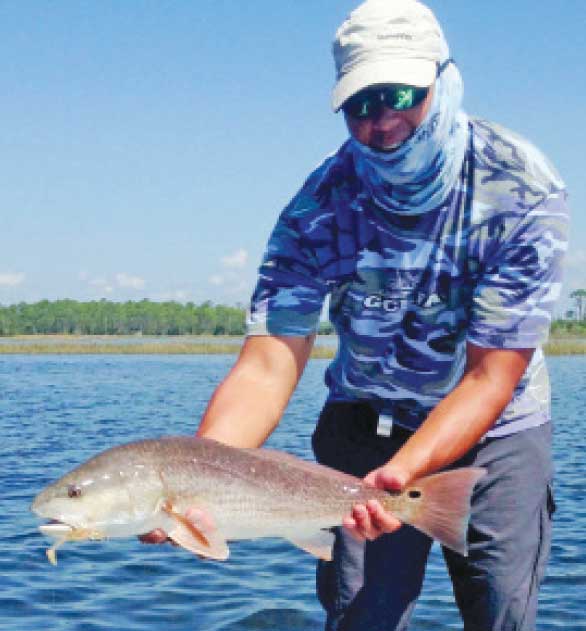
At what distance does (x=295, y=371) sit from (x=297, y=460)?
0.70 metres

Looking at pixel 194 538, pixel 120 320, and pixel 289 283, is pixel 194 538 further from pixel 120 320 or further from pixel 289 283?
pixel 120 320

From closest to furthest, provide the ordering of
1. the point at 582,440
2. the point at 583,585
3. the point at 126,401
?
the point at 583,585, the point at 582,440, the point at 126,401

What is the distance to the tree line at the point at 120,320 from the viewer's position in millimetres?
172125

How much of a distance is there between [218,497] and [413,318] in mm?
1233

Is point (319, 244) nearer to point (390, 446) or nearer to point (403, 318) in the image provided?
point (403, 318)

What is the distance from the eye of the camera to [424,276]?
5.18m

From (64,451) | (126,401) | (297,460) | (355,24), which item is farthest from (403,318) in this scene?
(126,401)

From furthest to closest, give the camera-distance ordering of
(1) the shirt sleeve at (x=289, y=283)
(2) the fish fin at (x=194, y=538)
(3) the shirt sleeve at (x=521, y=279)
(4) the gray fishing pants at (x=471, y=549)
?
(1) the shirt sleeve at (x=289, y=283) < (4) the gray fishing pants at (x=471, y=549) < (3) the shirt sleeve at (x=521, y=279) < (2) the fish fin at (x=194, y=538)

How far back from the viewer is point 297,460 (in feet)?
16.5

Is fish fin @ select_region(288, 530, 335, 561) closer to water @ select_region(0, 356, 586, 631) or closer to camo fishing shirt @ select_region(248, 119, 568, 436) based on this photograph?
camo fishing shirt @ select_region(248, 119, 568, 436)

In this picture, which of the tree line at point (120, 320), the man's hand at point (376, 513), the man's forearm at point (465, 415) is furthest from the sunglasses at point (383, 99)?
the tree line at point (120, 320)

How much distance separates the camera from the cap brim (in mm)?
4520

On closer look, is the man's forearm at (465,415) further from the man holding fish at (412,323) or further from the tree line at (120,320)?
the tree line at (120,320)

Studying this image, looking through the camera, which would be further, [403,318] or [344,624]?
[344,624]
